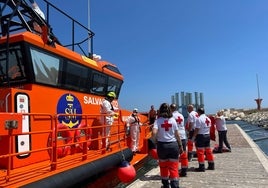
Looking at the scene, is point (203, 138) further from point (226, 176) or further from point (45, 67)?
point (45, 67)

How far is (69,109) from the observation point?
7.14 m

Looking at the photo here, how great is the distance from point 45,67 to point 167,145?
9.29 ft

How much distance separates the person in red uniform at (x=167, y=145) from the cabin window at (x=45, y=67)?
2.26 m

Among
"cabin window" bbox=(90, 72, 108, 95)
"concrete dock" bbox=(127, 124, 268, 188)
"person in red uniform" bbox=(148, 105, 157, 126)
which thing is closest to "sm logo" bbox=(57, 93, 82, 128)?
"cabin window" bbox=(90, 72, 108, 95)

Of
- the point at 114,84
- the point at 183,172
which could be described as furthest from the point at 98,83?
the point at 183,172

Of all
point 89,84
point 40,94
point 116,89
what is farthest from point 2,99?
point 116,89

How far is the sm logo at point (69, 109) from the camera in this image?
6.74 m

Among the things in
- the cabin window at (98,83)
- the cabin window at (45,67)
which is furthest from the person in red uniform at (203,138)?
the cabin window at (45,67)

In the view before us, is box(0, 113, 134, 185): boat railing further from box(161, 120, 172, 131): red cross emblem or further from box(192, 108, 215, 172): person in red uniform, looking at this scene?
box(192, 108, 215, 172): person in red uniform

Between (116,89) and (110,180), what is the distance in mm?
3143

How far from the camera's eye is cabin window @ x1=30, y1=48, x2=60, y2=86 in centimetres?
612

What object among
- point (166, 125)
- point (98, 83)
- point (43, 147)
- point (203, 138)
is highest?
point (98, 83)

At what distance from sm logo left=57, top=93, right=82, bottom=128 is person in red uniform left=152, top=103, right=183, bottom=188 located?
167 centimetres

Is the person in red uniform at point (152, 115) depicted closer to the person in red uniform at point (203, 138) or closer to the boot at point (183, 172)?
the person in red uniform at point (203, 138)
